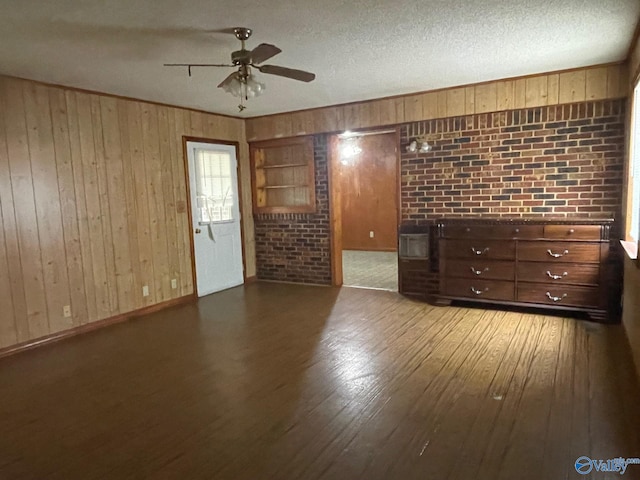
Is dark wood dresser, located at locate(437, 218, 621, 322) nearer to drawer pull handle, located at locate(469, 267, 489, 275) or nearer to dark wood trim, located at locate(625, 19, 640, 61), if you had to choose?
drawer pull handle, located at locate(469, 267, 489, 275)

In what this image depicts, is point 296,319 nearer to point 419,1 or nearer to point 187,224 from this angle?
point 187,224

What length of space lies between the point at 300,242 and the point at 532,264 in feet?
10.1

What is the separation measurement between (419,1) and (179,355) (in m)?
3.05

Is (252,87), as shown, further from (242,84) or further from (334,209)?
(334,209)

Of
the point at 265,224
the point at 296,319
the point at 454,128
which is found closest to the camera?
the point at 296,319

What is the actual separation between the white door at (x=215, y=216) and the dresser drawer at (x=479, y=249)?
2957 millimetres

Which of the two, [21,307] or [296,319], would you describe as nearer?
[21,307]

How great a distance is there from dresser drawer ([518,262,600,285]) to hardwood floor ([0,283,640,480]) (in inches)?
14.9

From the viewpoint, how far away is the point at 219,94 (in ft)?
15.1

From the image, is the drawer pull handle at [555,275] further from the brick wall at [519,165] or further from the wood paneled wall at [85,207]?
the wood paneled wall at [85,207]

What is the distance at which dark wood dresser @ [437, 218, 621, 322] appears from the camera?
3.88 meters

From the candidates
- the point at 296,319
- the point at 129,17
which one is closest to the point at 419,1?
the point at 129,17

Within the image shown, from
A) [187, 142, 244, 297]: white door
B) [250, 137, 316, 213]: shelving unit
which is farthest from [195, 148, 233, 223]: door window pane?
[250, 137, 316, 213]: shelving unit

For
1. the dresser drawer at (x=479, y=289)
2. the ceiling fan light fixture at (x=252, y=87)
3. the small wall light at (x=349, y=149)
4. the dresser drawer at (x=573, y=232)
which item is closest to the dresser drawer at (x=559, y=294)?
the dresser drawer at (x=479, y=289)
